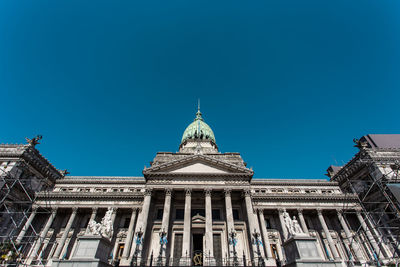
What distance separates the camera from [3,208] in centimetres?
2562

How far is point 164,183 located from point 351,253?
1112 inches

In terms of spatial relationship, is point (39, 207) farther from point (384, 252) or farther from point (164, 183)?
point (384, 252)

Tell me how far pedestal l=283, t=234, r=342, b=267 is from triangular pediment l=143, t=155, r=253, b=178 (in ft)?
53.7

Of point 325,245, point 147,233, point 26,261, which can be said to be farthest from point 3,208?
point 325,245

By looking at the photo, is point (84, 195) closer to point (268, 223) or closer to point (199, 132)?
point (199, 132)

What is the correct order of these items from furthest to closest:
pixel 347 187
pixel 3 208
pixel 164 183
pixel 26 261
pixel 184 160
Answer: pixel 347 187, pixel 184 160, pixel 164 183, pixel 3 208, pixel 26 261

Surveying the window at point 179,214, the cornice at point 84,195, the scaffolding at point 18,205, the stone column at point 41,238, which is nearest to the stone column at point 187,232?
the window at point 179,214

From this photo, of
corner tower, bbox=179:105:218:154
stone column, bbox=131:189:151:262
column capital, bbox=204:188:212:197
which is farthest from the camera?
corner tower, bbox=179:105:218:154

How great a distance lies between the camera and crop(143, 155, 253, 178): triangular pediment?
92.1 ft

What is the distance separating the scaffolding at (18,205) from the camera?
23.8 m

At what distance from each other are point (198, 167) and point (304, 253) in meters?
19.6

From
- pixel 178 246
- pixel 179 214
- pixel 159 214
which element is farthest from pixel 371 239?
pixel 159 214

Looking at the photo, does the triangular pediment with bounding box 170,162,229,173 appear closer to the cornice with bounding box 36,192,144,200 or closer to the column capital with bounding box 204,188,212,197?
the column capital with bounding box 204,188,212,197

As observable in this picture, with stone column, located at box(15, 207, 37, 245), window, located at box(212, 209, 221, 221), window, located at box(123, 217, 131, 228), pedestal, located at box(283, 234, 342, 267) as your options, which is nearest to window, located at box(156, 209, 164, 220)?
window, located at box(123, 217, 131, 228)
